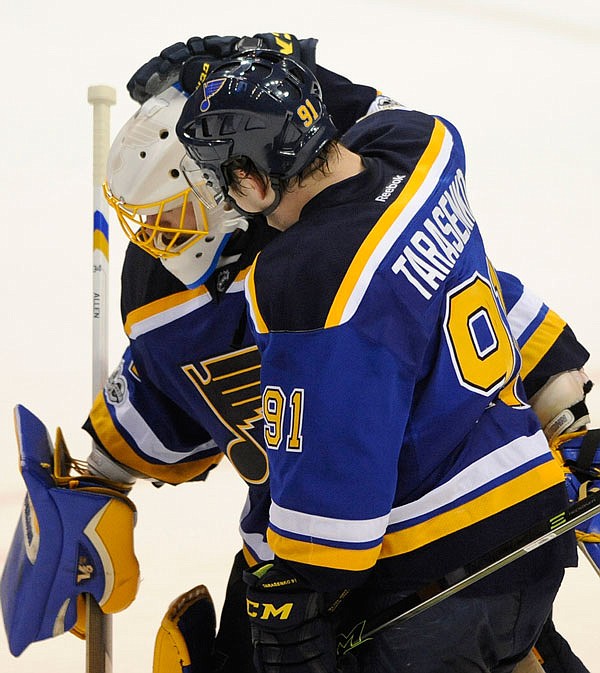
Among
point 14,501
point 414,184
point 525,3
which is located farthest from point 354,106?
point 525,3

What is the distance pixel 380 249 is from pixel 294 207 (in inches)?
5.7

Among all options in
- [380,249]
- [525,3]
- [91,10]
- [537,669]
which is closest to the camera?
[380,249]

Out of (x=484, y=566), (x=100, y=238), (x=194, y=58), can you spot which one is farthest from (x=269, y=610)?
(x=100, y=238)

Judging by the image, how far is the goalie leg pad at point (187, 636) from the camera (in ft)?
6.06

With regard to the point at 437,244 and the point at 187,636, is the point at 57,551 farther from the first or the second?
the point at 437,244

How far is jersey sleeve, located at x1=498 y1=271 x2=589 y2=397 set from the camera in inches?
74.6

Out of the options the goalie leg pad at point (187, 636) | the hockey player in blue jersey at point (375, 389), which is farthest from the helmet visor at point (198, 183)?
the goalie leg pad at point (187, 636)

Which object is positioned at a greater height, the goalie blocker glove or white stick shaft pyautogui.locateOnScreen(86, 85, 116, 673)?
the goalie blocker glove

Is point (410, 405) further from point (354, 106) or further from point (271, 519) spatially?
point (354, 106)

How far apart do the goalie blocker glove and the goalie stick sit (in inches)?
30.1

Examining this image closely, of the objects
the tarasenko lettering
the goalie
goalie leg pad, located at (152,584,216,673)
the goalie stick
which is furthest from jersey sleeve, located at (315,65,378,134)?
goalie leg pad, located at (152,584,216,673)

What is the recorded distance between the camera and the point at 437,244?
1425mm

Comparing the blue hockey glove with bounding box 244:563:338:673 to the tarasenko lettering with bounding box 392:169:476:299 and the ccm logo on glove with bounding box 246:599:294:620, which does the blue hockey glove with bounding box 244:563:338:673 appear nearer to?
the ccm logo on glove with bounding box 246:599:294:620

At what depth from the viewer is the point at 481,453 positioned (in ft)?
4.91
